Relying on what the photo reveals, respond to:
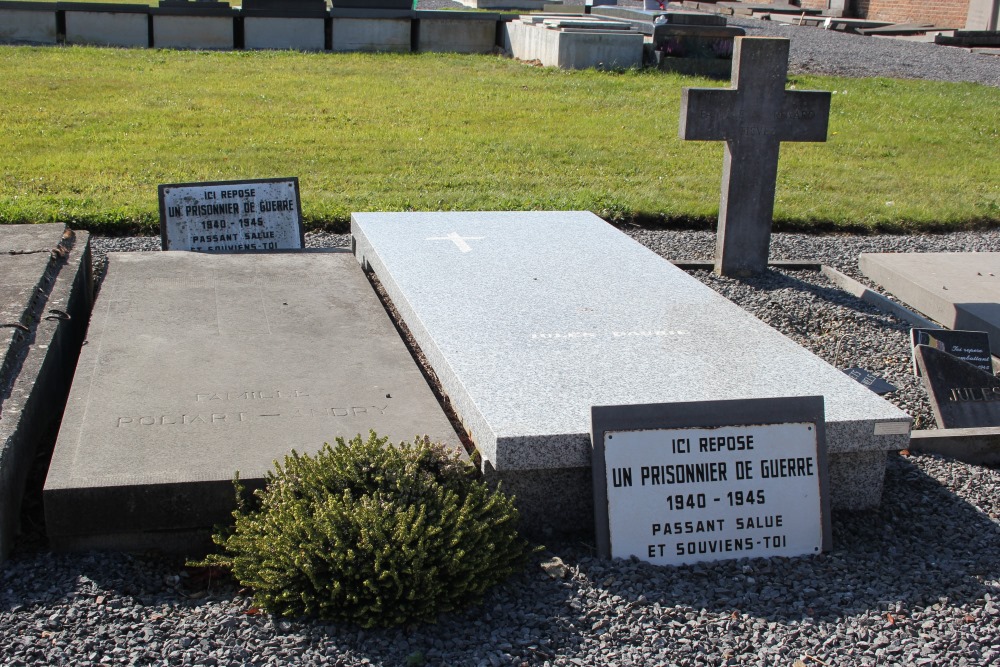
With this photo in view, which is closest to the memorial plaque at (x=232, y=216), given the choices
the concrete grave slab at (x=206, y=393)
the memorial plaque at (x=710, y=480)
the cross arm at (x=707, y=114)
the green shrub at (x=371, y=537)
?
the concrete grave slab at (x=206, y=393)

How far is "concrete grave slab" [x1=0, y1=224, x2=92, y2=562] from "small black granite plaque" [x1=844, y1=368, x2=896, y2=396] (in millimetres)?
3537

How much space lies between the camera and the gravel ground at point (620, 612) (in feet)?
9.70

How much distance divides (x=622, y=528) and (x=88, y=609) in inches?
63.5

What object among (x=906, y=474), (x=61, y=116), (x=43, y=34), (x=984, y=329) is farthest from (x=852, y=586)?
(x=43, y=34)

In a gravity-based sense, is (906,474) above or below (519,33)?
below

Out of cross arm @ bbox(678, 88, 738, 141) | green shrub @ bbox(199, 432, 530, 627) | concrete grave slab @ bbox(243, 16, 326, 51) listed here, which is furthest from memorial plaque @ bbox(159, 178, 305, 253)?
concrete grave slab @ bbox(243, 16, 326, 51)

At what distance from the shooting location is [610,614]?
3.18 metres

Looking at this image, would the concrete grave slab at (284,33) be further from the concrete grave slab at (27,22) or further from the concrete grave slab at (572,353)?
the concrete grave slab at (572,353)

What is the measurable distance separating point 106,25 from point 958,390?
16106mm

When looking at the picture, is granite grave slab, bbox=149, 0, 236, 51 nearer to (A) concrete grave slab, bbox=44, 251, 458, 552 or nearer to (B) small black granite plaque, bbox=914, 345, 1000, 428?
(A) concrete grave slab, bbox=44, 251, 458, 552

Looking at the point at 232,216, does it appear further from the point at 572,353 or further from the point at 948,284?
the point at 948,284

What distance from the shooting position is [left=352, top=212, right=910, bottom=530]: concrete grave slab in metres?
3.68

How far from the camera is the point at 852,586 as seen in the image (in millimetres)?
3381

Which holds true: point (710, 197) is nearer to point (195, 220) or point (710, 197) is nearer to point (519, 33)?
point (195, 220)
